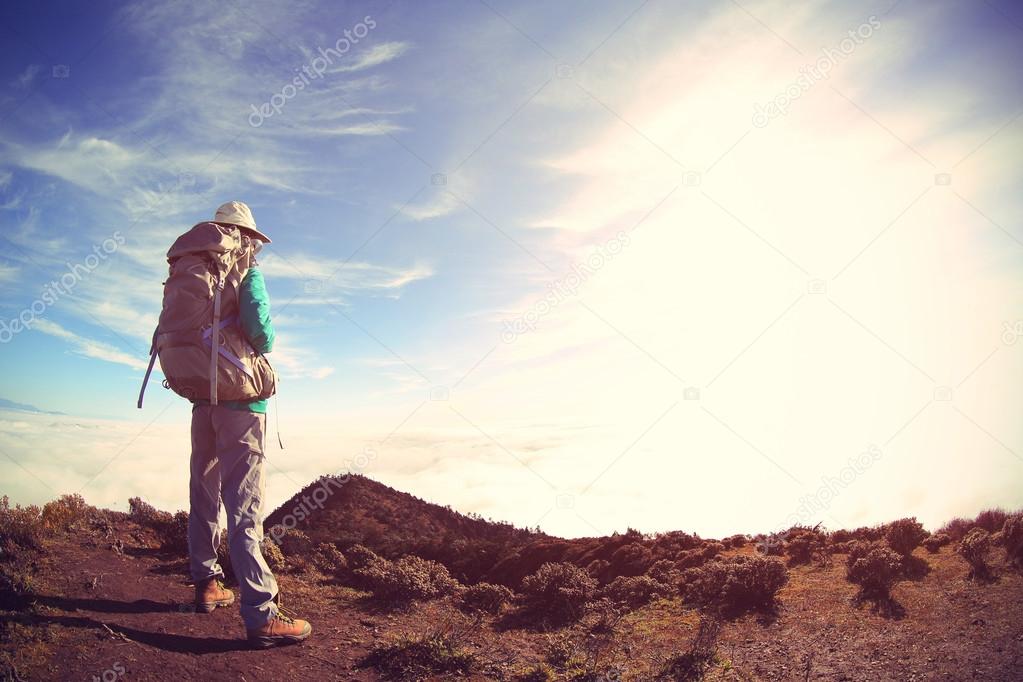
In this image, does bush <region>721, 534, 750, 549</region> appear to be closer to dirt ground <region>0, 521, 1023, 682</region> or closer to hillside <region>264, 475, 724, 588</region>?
hillside <region>264, 475, 724, 588</region>

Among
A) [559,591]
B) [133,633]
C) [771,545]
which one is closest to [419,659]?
[559,591]

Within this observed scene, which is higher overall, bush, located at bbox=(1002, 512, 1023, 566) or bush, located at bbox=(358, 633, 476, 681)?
bush, located at bbox=(1002, 512, 1023, 566)

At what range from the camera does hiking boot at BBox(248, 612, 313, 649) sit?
6.27 m

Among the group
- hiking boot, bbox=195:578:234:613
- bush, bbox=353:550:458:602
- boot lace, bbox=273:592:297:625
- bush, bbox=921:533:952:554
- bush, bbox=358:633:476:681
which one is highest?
bush, bbox=921:533:952:554

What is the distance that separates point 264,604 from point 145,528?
5.31m

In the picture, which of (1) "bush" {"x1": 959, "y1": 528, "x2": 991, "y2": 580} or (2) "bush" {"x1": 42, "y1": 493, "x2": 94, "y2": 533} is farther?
(2) "bush" {"x1": 42, "y1": 493, "x2": 94, "y2": 533}

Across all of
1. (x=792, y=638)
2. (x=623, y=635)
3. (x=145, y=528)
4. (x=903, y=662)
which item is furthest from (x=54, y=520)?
(x=903, y=662)

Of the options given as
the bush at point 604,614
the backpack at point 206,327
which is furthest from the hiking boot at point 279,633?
the bush at point 604,614

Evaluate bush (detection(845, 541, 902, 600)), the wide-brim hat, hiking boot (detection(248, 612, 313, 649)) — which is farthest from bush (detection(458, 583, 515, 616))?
the wide-brim hat

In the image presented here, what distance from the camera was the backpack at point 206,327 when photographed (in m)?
6.29

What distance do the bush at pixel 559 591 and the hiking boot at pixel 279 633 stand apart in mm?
3246

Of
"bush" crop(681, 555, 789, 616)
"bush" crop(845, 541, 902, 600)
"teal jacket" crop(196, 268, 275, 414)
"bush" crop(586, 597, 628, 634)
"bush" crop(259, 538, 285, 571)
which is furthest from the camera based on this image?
"bush" crop(259, 538, 285, 571)

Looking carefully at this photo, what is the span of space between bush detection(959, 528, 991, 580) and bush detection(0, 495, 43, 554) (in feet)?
38.3

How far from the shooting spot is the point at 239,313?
256 inches
